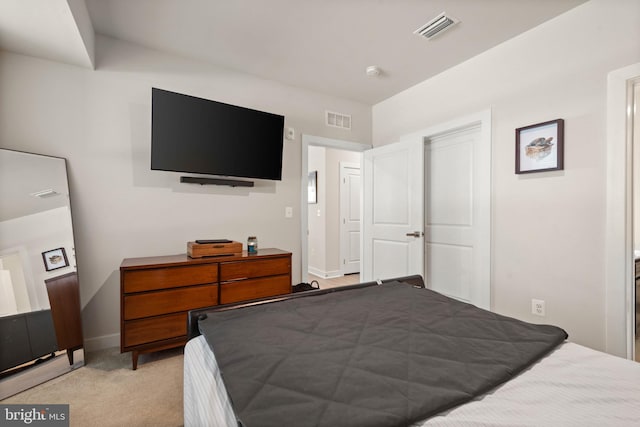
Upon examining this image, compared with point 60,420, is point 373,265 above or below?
above

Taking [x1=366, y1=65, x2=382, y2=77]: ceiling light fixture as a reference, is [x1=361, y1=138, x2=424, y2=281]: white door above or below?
below

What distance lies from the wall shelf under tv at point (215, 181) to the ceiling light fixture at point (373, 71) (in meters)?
1.69

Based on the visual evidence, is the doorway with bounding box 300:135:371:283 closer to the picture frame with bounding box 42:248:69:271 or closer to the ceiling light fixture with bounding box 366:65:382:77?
the ceiling light fixture with bounding box 366:65:382:77

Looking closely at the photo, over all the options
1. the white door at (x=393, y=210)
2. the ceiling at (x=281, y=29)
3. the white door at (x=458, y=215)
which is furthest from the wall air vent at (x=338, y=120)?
the white door at (x=458, y=215)

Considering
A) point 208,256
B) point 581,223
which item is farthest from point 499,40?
point 208,256

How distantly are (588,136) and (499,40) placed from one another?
1.12 metres

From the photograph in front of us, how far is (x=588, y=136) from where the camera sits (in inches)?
81.9

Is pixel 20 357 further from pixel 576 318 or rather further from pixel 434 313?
pixel 576 318

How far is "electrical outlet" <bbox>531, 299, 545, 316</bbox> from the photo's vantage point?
2.32 metres

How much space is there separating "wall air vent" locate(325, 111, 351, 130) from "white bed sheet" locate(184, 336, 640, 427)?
3.17 meters

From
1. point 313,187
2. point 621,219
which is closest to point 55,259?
point 313,187

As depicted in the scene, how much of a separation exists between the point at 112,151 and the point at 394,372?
9.09 ft

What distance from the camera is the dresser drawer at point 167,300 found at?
210 cm

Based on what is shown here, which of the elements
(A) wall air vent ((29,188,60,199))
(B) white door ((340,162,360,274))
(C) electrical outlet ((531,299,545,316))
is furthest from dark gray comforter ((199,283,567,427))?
(B) white door ((340,162,360,274))
